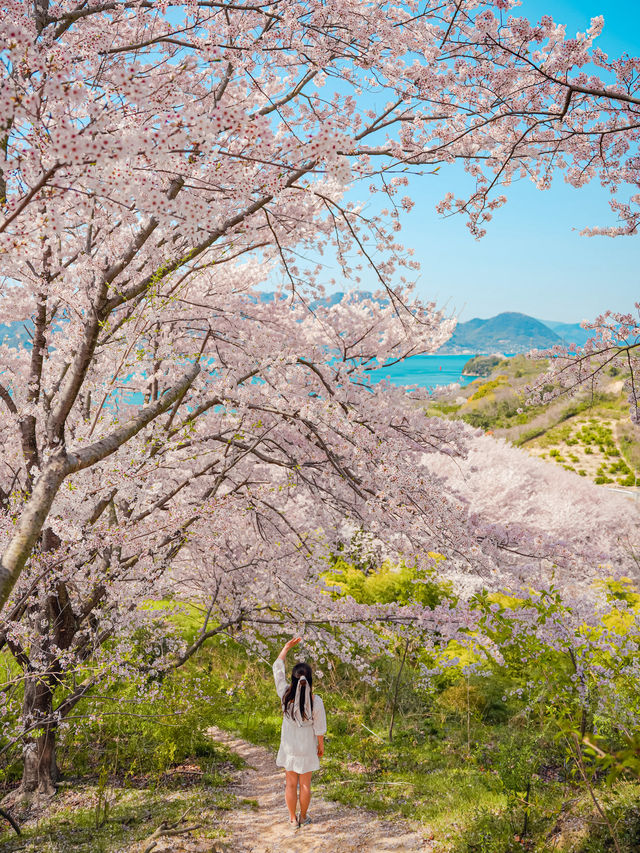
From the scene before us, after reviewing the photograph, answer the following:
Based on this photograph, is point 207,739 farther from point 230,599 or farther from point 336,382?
point 336,382

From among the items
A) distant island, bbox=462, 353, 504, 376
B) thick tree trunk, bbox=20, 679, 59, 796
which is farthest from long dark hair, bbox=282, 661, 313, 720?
distant island, bbox=462, 353, 504, 376

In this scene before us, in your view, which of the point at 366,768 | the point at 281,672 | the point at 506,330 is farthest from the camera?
the point at 506,330

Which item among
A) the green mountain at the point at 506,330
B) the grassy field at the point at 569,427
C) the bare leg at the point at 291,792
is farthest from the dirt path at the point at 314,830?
the green mountain at the point at 506,330

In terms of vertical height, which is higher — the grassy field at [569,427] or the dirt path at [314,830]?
the grassy field at [569,427]

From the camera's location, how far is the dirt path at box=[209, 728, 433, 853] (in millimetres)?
3881

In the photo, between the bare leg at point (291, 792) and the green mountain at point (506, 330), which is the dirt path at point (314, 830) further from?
the green mountain at point (506, 330)

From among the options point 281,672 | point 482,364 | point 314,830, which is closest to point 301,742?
point 281,672

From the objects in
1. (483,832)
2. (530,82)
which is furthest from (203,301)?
(483,832)

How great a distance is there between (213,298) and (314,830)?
→ 520 centimetres

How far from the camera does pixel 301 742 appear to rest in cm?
423

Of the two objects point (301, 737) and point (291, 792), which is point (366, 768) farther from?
point (301, 737)

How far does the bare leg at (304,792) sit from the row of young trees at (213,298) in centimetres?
133

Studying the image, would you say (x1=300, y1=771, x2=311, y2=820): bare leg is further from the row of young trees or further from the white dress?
the row of young trees

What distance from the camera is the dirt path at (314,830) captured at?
3.88 metres
